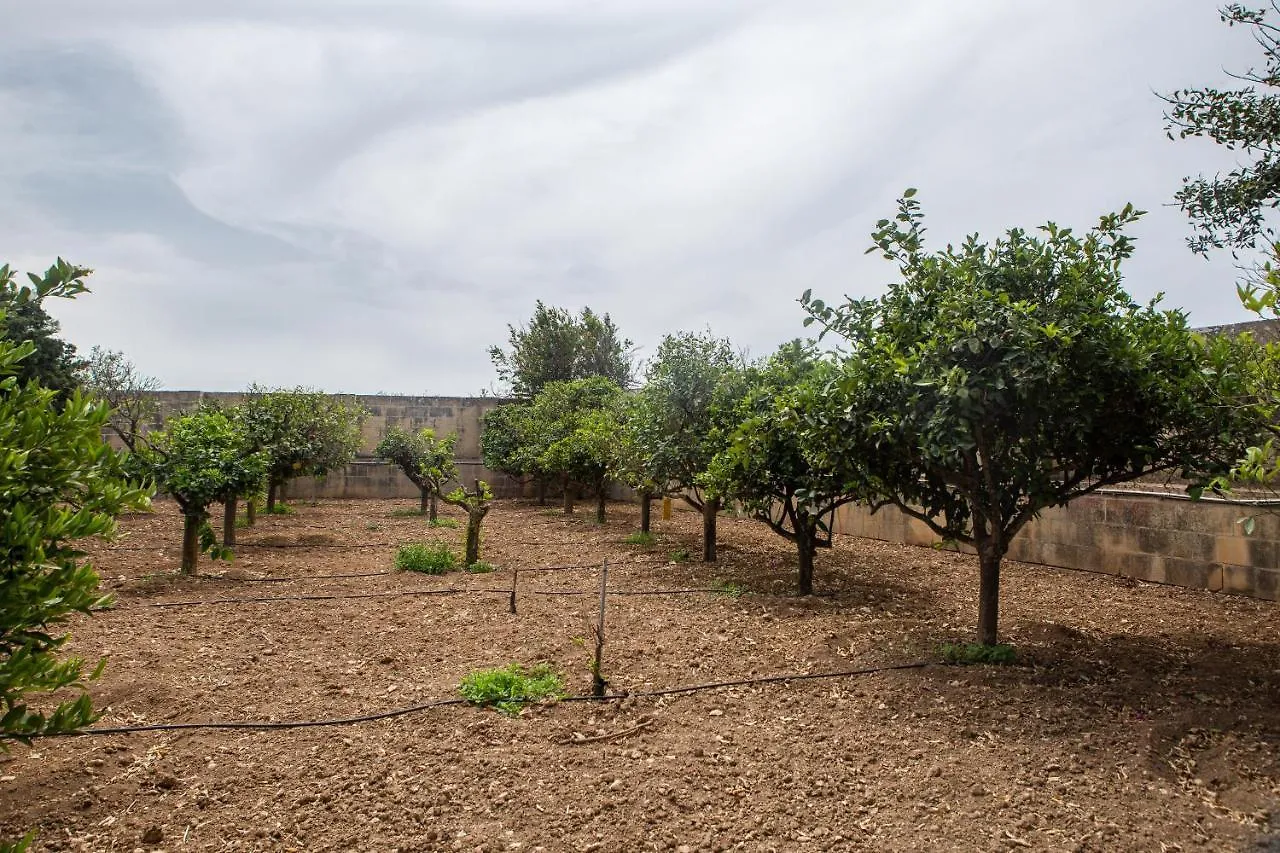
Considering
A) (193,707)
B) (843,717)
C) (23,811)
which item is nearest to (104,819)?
(23,811)

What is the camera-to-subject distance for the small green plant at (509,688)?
4188 millimetres

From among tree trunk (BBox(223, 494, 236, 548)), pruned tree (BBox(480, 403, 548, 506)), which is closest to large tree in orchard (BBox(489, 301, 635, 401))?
pruned tree (BBox(480, 403, 548, 506))

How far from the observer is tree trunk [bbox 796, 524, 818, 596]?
7.01 metres

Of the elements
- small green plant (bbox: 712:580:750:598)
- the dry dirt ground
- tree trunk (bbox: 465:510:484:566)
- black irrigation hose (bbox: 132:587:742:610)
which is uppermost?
tree trunk (bbox: 465:510:484:566)

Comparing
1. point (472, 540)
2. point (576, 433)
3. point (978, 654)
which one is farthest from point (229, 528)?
point (978, 654)

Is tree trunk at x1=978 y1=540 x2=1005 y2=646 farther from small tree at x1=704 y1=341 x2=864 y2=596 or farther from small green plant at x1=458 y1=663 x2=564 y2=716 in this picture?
small green plant at x1=458 y1=663 x2=564 y2=716

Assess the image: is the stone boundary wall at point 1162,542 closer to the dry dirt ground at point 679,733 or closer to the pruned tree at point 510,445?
the dry dirt ground at point 679,733

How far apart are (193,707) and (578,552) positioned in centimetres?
583

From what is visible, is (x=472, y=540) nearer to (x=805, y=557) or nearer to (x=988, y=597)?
(x=805, y=557)

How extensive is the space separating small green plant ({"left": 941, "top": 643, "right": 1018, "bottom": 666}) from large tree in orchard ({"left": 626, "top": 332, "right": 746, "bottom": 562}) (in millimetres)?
3242

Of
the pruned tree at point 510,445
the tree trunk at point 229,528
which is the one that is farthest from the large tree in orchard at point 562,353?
the tree trunk at point 229,528

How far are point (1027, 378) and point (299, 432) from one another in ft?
33.6

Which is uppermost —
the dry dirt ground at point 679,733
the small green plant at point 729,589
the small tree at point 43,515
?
the small tree at point 43,515

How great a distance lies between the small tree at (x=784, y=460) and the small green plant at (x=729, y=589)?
0.53 meters
